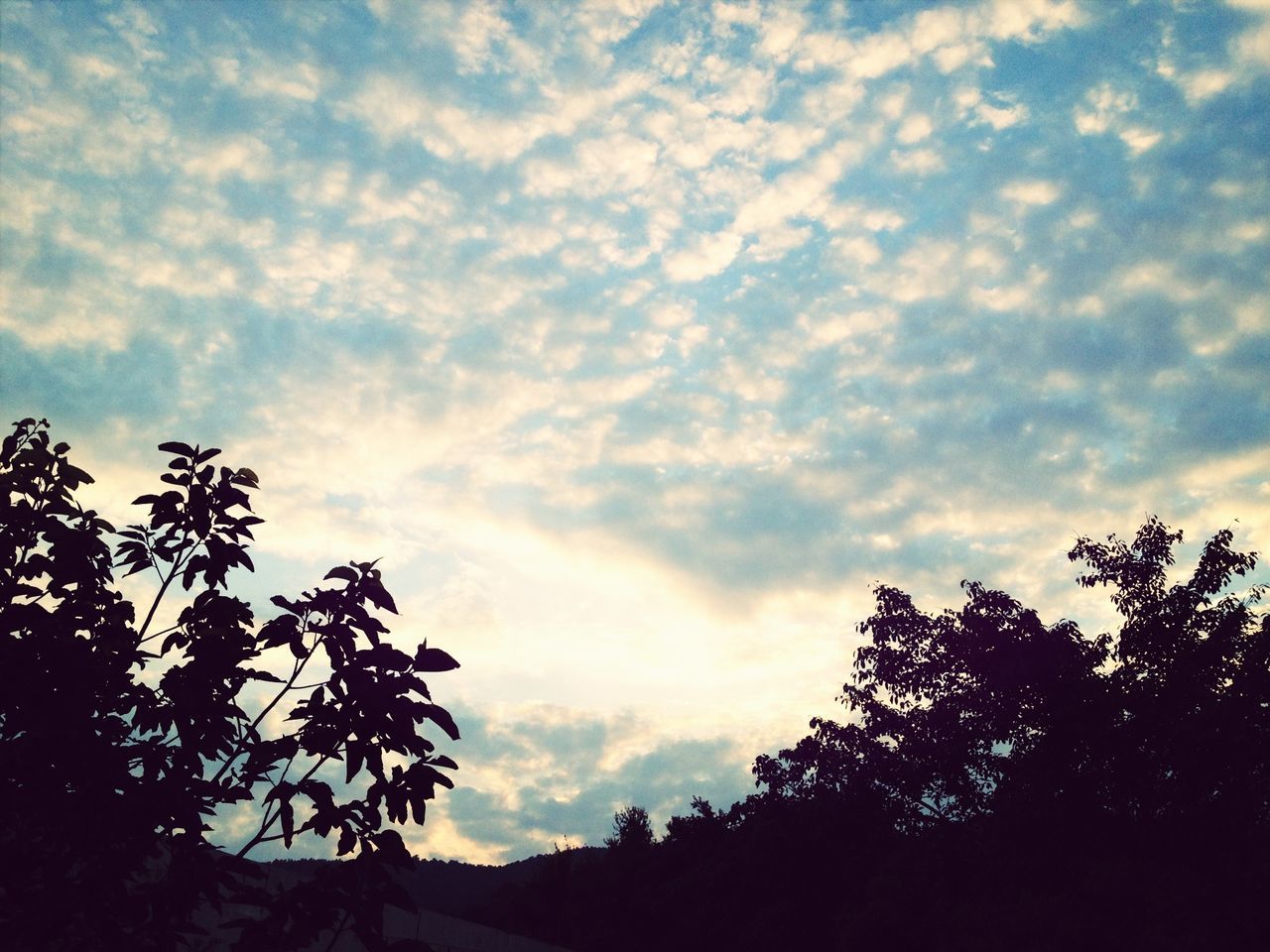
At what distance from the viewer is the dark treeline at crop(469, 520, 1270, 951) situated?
17.2m

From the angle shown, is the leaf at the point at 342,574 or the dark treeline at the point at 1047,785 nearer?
the leaf at the point at 342,574

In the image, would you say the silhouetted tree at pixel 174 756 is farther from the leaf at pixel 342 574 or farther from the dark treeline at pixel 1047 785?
the dark treeline at pixel 1047 785

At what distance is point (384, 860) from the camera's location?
3008 millimetres

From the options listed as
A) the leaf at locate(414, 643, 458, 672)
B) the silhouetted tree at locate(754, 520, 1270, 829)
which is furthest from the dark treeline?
the leaf at locate(414, 643, 458, 672)

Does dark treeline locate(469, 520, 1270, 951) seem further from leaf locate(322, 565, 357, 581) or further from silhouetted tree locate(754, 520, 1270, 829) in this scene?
leaf locate(322, 565, 357, 581)

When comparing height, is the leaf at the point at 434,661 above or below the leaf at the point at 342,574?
below

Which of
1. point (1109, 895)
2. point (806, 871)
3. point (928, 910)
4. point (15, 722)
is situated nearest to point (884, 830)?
point (928, 910)

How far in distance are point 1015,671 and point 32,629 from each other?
23898 mm

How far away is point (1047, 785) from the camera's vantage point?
67.6ft

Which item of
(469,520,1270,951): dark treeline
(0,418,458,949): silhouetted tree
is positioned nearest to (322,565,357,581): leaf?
(0,418,458,949): silhouetted tree

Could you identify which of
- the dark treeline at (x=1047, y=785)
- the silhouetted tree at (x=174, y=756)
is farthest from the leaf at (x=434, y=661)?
the dark treeline at (x=1047, y=785)

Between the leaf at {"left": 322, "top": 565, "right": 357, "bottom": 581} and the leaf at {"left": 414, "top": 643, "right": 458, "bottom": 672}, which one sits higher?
the leaf at {"left": 322, "top": 565, "right": 357, "bottom": 581}

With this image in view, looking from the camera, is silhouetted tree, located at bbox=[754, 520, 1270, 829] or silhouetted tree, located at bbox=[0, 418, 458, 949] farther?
silhouetted tree, located at bbox=[754, 520, 1270, 829]

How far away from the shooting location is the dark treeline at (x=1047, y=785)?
17219 millimetres
